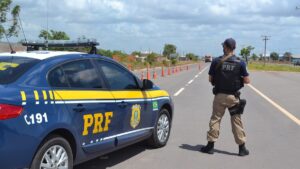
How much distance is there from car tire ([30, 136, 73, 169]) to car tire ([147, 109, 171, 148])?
2.44m

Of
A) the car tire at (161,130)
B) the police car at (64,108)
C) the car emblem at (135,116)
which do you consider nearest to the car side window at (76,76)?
the police car at (64,108)

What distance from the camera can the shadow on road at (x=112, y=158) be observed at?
6.39 m

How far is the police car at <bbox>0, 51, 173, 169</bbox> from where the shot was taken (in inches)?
175

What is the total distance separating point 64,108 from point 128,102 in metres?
1.50

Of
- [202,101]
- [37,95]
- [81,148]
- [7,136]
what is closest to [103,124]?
[81,148]

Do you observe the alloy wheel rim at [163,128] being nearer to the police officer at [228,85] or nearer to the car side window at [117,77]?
the police officer at [228,85]

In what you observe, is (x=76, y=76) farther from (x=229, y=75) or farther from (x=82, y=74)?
(x=229, y=75)

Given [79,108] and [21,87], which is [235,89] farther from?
[21,87]

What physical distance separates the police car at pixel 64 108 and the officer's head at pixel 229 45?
132cm

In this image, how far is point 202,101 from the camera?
16.0 m

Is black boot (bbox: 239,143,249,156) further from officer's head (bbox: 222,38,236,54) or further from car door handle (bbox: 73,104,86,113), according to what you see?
car door handle (bbox: 73,104,86,113)

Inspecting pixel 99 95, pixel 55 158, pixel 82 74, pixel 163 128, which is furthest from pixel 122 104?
pixel 163 128

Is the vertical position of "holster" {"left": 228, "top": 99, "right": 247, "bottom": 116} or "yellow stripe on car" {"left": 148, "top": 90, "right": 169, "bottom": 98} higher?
"yellow stripe on car" {"left": 148, "top": 90, "right": 169, "bottom": 98}

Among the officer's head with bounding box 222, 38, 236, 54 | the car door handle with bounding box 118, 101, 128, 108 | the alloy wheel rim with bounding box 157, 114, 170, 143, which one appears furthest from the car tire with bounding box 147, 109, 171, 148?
the officer's head with bounding box 222, 38, 236, 54
